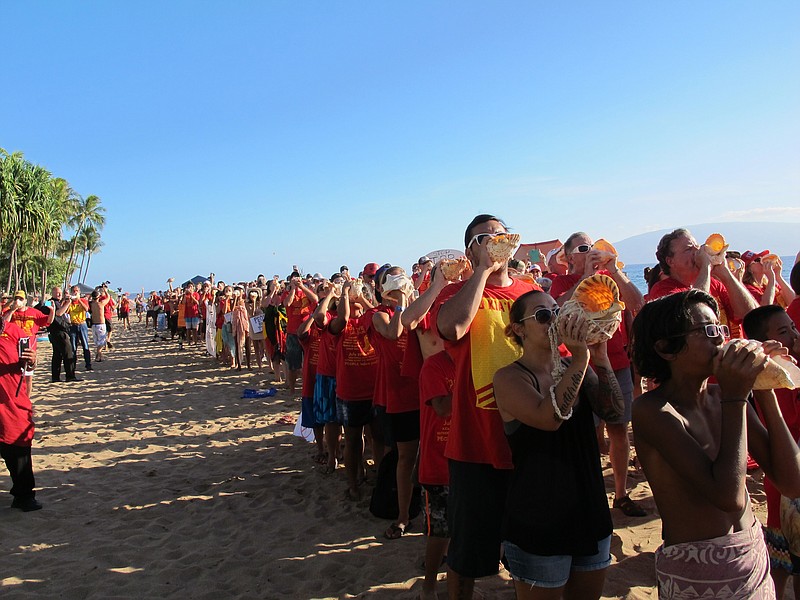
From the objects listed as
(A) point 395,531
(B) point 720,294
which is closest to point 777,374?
(B) point 720,294

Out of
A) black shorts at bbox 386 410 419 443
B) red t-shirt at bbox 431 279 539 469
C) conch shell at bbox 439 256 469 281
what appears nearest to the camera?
red t-shirt at bbox 431 279 539 469

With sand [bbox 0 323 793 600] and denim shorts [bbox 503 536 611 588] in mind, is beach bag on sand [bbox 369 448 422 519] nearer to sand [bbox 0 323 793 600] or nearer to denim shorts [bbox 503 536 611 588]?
sand [bbox 0 323 793 600]

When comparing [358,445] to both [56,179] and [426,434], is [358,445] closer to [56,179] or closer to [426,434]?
[426,434]

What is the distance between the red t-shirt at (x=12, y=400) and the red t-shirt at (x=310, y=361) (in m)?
2.56

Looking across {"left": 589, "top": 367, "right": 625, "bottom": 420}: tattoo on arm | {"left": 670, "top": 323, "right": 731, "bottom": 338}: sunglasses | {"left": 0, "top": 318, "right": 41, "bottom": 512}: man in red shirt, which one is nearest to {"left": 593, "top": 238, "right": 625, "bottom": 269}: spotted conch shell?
{"left": 589, "top": 367, "right": 625, "bottom": 420}: tattoo on arm

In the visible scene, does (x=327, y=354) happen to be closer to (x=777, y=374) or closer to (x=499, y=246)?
(x=499, y=246)

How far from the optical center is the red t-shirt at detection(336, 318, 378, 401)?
499 centimetres

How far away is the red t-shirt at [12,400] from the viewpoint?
16.5 ft

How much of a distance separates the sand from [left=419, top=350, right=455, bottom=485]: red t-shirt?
81 centimetres

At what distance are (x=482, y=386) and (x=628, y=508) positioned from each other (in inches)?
96.6

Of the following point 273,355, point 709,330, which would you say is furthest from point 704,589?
point 273,355

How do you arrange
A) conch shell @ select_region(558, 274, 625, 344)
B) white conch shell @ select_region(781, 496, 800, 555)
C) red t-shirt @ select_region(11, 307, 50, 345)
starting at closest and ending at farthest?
conch shell @ select_region(558, 274, 625, 344) < white conch shell @ select_region(781, 496, 800, 555) < red t-shirt @ select_region(11, 307, 50, 345)

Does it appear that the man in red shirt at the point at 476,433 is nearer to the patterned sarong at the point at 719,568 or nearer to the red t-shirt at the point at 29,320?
the patterned sarong at the point at 719,568

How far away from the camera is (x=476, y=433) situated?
2.63 metres
